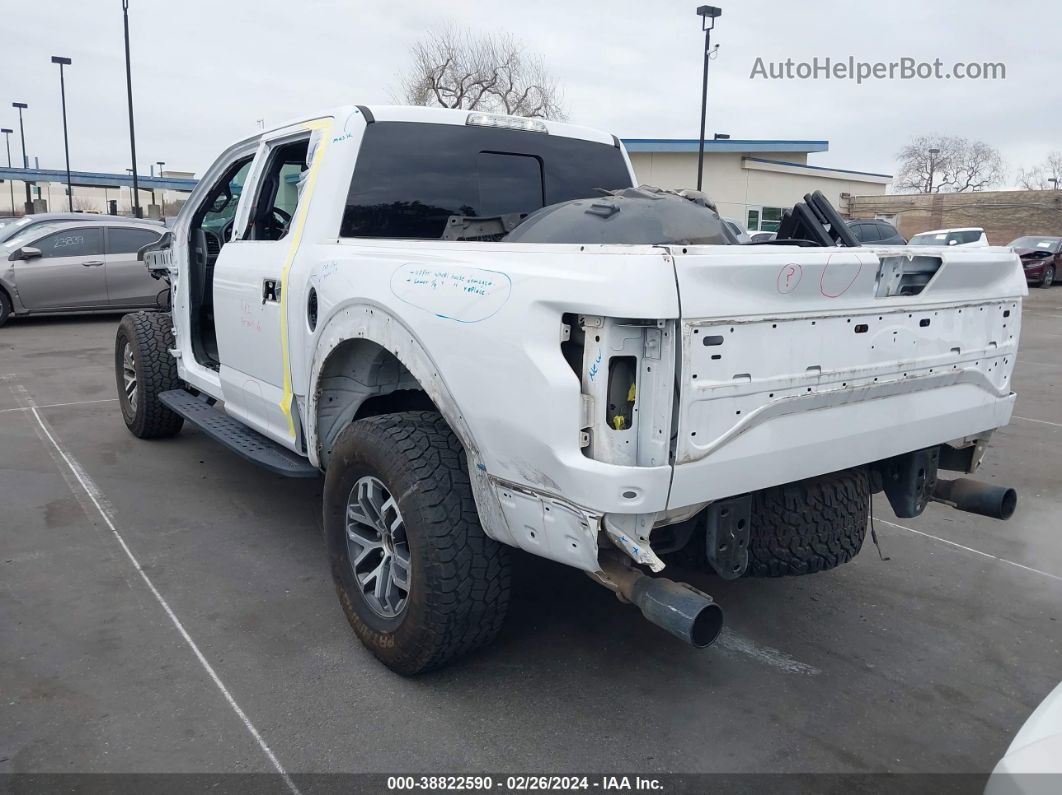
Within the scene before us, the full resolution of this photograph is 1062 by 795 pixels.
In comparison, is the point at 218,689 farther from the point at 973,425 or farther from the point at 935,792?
the point at 973,425

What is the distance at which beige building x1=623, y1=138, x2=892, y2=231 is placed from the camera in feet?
108

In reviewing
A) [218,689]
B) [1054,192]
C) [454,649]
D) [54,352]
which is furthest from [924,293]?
[1054,192]

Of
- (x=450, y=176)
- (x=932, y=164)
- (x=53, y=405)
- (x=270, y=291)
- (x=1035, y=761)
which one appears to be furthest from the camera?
(x=932, y=164)

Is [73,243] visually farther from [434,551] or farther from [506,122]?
[434,551]

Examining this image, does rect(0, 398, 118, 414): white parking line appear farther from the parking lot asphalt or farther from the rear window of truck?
the rear window of truck

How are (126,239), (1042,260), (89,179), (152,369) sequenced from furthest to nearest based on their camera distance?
(89,179) < (1042,260) < (126,239) < (152,369)

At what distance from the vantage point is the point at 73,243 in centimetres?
1294

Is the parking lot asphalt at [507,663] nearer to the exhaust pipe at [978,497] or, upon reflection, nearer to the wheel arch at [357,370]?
the exhaust pipe at [978,497]

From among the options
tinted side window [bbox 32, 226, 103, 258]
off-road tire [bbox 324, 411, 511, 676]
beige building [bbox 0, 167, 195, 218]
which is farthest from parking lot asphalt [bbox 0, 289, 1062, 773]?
beige building [bbox 0, 167, 195, 218]

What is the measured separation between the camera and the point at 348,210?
12.5ft

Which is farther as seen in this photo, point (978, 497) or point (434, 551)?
point (978, 497)

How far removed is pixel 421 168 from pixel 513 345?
190 centimetres

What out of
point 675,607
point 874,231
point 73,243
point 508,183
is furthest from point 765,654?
point 874,231

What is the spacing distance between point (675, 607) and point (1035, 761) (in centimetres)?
90
